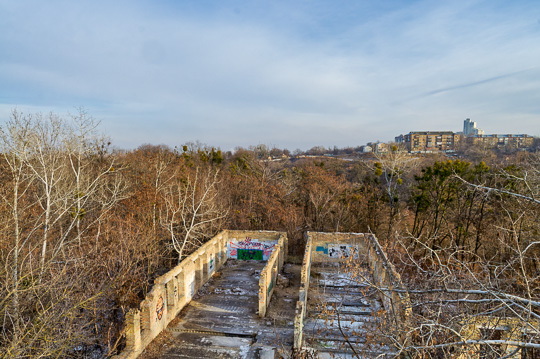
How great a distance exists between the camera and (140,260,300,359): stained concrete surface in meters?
12.0

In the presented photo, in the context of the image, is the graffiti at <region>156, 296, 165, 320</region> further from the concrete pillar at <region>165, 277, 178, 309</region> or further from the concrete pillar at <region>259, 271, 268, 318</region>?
the concrete pillar at <region>259, 271, 268, 318</region>

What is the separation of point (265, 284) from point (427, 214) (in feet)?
54.9

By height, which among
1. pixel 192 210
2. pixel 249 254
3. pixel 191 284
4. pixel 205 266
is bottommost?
pixel 249 254

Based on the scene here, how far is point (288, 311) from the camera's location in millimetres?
15195

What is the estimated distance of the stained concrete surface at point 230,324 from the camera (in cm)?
1198

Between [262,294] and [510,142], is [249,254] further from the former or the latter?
[510,142]

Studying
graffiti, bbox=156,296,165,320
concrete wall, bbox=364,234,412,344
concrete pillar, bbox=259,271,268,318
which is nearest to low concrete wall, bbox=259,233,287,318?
concrete pillar, bbox=259,271,268,318

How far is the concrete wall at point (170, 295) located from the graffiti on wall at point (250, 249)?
3.90 feet

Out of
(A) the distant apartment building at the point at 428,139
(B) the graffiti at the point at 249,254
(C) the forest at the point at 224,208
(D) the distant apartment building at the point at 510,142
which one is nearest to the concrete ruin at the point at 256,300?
(B) the graffiti at the point at 249,254

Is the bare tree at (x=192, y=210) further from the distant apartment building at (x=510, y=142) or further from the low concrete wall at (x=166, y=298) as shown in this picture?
the distant apartment building at (x=510, y=142)

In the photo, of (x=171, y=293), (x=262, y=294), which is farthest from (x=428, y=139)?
(x=171, y=293)

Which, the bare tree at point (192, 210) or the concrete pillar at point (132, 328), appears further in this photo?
the bare tree at point (192, 210)

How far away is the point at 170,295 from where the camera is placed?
46.3 feet

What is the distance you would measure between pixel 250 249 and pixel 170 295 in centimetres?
845
